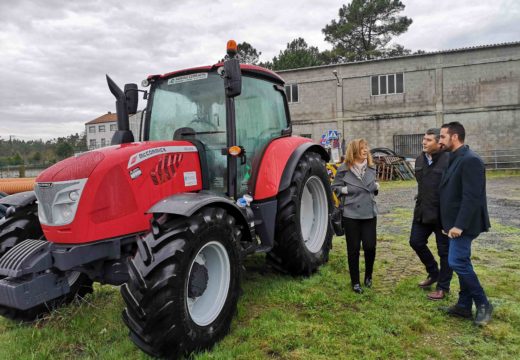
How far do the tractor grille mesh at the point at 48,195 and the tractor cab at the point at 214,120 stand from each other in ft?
4.27

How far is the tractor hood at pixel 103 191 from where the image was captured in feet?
9.50

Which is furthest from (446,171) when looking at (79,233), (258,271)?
(79,233)

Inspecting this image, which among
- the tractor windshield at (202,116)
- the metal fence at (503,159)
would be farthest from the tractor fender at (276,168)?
the metal fence at (503,159)

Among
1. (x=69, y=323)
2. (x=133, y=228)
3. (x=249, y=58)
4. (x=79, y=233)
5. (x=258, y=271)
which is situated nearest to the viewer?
(x=79, y=233)

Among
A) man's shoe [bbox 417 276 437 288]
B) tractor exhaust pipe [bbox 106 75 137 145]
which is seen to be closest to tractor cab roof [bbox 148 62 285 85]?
tractor exhaust pipe [bbox 106 75 137 145]

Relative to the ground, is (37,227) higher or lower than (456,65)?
lower

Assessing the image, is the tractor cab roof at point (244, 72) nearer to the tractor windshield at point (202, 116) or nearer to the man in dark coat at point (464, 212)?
the tractor windshield at point (202, 116)

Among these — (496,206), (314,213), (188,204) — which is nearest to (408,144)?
(496,206)

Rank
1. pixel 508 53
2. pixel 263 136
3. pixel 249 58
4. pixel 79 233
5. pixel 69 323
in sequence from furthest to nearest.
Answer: pixel 249 58 → pixel 508 53 → pixel 263 136 → pixel 69 323 → pixel 79 233

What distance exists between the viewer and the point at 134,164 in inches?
125

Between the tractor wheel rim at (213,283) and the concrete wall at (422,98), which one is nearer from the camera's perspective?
the tractor wheel rim at (213,283)

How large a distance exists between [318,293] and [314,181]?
1.53 m

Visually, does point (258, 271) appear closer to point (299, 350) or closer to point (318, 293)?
point (318, 293)

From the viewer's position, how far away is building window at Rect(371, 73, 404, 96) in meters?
21.8
